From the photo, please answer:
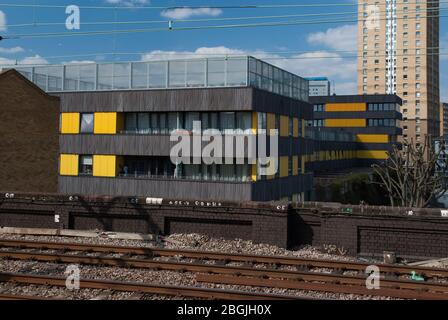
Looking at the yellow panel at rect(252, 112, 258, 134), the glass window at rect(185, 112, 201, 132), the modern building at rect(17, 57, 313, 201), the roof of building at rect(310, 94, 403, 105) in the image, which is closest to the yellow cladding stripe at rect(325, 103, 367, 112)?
the roof of building at rect(310, 94, 403, 105)

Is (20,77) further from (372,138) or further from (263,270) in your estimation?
(372,138)

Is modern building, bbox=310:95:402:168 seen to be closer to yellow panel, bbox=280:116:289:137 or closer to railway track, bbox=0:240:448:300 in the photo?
yellow panel, bbox=280:116:289:137

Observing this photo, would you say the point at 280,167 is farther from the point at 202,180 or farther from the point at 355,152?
the point at 355,152

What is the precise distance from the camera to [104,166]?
31000 mm

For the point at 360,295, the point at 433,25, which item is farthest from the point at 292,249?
the point at 433,25

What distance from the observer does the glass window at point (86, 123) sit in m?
31.4

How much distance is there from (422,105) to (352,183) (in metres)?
82.6

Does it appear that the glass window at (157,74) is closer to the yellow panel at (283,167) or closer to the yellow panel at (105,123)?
the yellow panel at (105,123)

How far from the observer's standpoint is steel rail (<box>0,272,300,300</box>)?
9.78 meters

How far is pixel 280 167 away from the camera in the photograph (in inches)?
1228

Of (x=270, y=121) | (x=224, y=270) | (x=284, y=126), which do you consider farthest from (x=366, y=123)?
(x=224, y=270)

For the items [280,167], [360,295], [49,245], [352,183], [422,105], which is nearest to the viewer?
[360,295]

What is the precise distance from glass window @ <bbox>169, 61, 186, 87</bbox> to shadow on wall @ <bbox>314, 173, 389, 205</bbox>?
18581 mm

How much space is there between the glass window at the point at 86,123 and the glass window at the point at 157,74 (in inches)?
188
